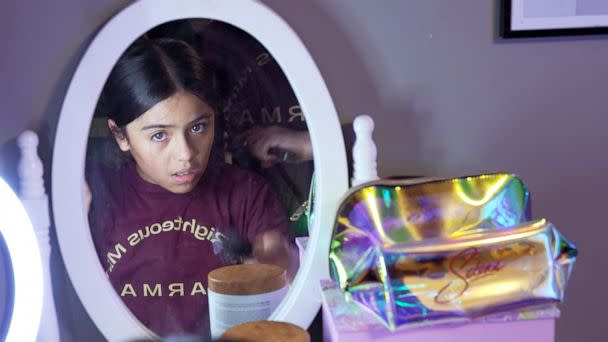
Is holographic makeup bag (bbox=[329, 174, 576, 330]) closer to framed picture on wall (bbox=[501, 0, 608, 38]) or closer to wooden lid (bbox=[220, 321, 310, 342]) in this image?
wooden lid (bbox=[220, 321, 310, 342])

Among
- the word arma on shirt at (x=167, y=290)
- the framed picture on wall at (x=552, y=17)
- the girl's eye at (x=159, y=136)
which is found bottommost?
the word arma on shirt at (x=167, y=290)

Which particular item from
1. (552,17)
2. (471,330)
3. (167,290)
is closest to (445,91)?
(552,17)

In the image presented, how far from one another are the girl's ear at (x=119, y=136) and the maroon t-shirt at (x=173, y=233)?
22 mm

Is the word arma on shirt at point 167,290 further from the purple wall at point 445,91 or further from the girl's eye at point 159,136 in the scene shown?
the girl's eye at point 159,136

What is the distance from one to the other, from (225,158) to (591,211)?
50 cm

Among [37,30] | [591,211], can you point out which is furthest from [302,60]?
[591,211]

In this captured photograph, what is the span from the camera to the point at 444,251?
2.18ft

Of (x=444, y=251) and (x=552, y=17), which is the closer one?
(x=444, y=251)

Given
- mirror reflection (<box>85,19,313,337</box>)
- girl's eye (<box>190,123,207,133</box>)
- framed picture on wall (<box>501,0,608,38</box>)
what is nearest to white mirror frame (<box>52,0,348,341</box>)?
mirror reflection (<box>85,19,313,337</box>)

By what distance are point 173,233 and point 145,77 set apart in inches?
7.5

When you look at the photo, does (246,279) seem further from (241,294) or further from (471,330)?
(471,330)

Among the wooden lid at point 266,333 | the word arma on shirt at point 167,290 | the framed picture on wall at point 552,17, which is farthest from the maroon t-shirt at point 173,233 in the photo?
the framed picture on wall at point 552,17

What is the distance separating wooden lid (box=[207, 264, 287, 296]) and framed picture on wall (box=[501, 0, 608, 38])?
1.39ft

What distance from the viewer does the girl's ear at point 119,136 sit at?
769 millimetres
